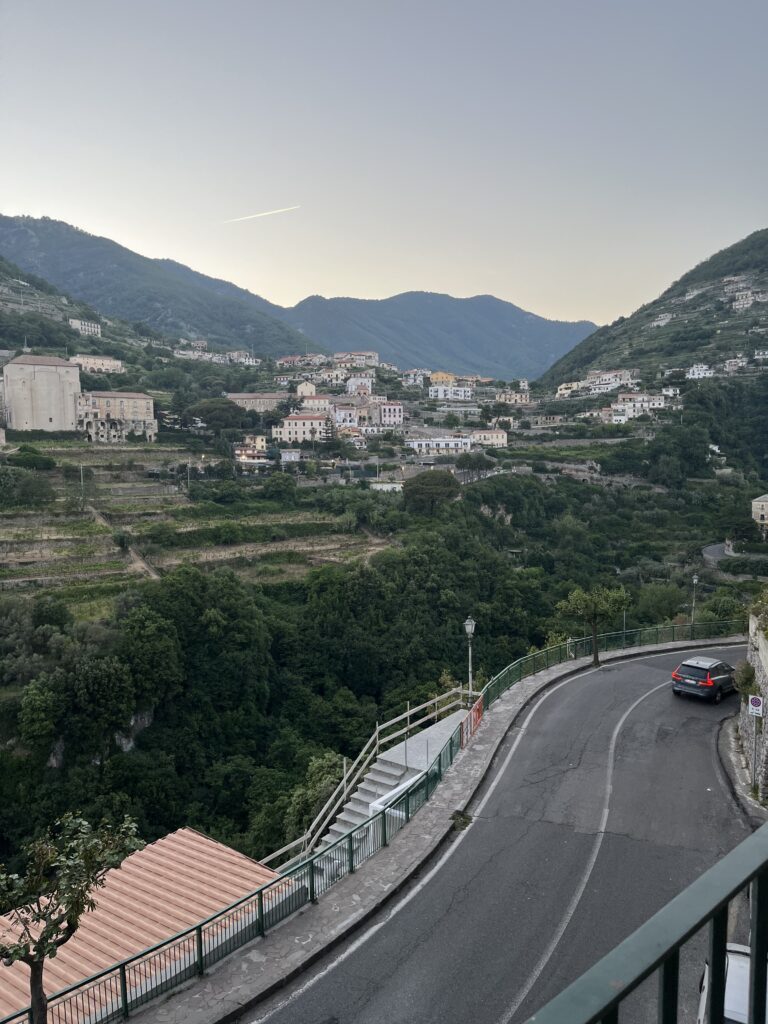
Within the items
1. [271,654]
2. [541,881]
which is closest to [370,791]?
[541,881]

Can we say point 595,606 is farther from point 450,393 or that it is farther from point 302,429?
point 450,393

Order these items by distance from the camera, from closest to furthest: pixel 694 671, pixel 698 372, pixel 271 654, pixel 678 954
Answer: pixel 678 954 < pixel 694 671 < pixel 271 654 < pixel 698 372

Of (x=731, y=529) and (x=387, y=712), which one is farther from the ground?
(x=731, y=529)

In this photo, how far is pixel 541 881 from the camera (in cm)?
808

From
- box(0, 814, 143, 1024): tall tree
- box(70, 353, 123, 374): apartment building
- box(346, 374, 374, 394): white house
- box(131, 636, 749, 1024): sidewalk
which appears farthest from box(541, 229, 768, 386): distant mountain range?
box(0, 814, 143, 1024): tall tree

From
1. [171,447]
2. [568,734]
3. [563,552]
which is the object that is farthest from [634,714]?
[171,447]

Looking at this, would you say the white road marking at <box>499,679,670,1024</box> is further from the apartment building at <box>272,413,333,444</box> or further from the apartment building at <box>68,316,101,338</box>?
the apartment building at <box>68,316,101,338</box>

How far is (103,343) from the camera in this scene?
359ft

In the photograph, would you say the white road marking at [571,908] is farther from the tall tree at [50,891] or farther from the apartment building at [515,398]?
the apartment building at [515,398]

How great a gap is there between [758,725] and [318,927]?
7882 mm

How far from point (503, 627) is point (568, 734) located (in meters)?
29.6

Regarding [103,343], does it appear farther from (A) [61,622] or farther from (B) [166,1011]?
(B) [166,1011]

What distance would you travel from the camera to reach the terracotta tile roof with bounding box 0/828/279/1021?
9.22 metres

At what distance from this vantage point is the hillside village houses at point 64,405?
65625 millimetres
